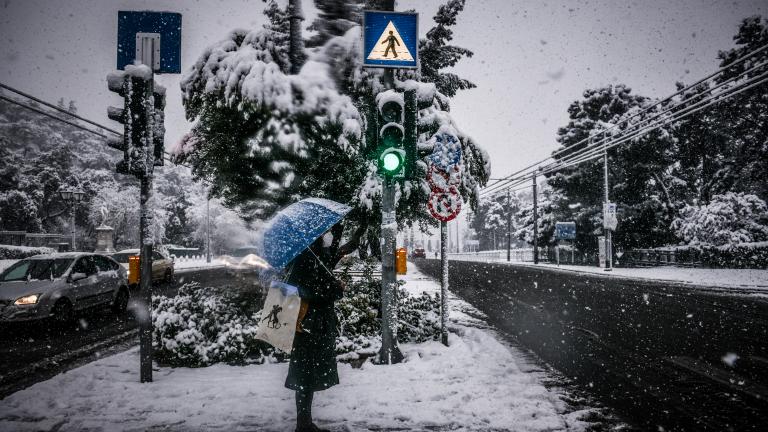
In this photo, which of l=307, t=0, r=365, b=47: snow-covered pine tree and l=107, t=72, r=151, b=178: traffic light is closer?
l=107, t=72, r=151, b=178: traffic light

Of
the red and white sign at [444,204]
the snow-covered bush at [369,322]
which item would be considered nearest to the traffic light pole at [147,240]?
the snow-covered bush at [369,322]

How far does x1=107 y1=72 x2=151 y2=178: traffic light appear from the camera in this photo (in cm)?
525

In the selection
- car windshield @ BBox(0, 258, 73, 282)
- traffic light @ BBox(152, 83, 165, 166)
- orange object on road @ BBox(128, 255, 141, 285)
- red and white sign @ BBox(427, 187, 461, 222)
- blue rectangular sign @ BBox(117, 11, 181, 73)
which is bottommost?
car windshield @ BBox(0, 258, 73, 282)

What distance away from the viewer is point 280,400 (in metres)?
4.82

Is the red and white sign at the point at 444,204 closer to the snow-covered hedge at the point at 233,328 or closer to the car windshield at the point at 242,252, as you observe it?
the snow-covered hedge at the point at 233,328

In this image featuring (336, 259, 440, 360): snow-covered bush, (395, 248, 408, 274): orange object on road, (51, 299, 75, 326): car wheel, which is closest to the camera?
(395, 248, 408, 274): orange object on road

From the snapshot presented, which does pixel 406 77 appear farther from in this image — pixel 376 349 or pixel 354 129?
pixel 376 349

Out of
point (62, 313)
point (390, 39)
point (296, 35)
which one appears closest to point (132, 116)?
point (390, 39)

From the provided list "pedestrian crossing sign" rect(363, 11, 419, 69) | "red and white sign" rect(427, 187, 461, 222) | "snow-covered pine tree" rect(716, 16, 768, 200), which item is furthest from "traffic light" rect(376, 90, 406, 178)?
"snow-covered pine tree" rect(716, 16, 768, 200)

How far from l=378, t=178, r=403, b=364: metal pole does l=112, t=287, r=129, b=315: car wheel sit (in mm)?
8889

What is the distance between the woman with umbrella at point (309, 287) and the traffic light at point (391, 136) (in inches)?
83.6

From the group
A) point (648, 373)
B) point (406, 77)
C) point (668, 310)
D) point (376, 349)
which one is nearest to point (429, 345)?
point (376, 349)

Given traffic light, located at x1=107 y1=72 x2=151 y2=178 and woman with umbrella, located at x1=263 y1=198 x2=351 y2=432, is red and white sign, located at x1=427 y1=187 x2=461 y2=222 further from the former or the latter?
traffic light, located at x1=107 y1=72 x2=151 y2=178

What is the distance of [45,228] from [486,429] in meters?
47.7
